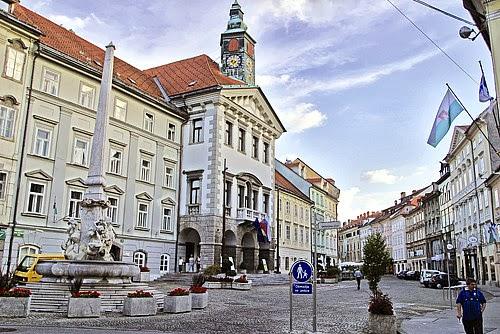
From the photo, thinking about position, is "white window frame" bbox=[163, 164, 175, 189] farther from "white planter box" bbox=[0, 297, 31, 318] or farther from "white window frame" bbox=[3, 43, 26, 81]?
"white planter box" bbox=[0, 297, 31, 318]

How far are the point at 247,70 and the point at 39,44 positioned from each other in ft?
79.8

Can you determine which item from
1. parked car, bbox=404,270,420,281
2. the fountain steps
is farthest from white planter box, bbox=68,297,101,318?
parked car, bbox=404,270,420,281

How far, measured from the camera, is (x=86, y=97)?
30844 mm

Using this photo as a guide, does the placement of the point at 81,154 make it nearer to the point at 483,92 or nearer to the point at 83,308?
the point at 83,308

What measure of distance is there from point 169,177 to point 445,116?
25508mm

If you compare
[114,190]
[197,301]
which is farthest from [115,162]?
[197,301]

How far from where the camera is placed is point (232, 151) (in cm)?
4022

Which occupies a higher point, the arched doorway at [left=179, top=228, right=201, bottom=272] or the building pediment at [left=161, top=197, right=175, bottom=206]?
the building pediment at [left=161, top=197, right=175, bottom=206]

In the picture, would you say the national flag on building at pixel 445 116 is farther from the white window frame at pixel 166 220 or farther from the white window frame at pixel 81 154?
the white window frame at pixel 166 220

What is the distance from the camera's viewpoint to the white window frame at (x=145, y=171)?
3481cm

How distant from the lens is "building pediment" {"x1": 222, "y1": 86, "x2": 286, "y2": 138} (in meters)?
40.6

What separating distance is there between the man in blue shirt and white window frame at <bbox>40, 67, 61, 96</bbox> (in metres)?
25.4

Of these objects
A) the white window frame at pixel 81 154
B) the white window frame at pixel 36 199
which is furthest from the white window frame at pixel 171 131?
the white window frame at pixel 36 199

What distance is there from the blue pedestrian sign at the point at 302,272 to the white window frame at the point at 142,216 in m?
23.9
